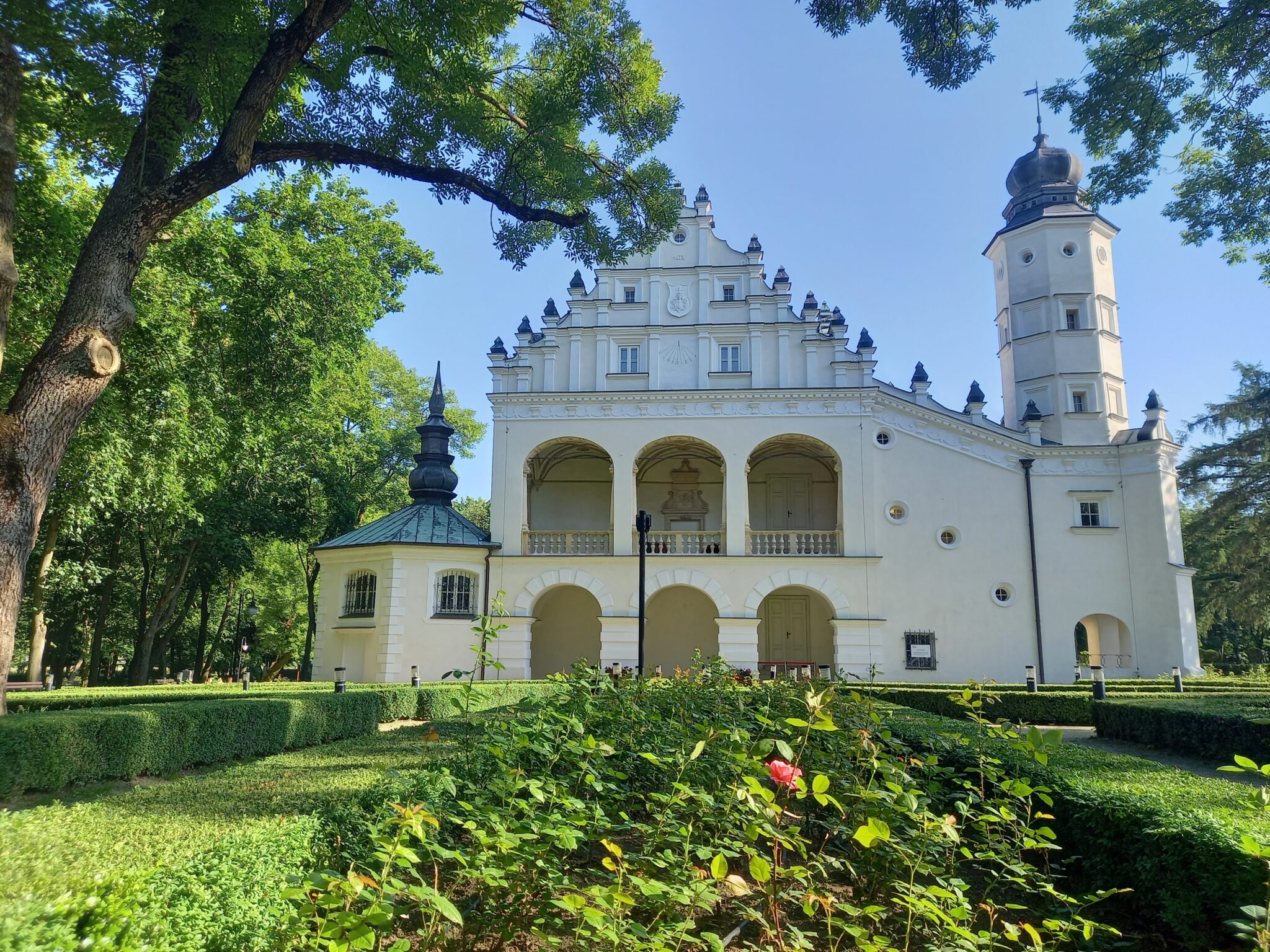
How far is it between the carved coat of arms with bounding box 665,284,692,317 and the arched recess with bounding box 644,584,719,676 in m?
9.35

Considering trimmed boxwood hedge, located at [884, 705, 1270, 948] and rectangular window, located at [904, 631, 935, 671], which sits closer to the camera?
trimmed boxwood hedge, located at [884, 705, 1270, 948]

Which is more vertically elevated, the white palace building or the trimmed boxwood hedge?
the white palace building

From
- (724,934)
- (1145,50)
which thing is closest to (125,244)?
(724,934)

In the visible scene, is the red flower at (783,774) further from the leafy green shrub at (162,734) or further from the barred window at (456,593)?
the barred window at (456,593)

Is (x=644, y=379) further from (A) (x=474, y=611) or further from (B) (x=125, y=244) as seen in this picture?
(B) (x=125, y=244)

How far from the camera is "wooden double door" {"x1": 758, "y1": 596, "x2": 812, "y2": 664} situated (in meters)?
Answer: 28.2

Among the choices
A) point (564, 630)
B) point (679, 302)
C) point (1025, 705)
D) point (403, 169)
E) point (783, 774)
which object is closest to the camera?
point (783, 774)

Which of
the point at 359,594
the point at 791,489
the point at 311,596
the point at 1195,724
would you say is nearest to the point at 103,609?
the point at 311,596

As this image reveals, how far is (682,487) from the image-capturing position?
1161 inches

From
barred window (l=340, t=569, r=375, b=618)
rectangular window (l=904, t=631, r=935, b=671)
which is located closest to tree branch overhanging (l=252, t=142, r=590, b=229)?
barred window (l=340, t=569, r=375, b=618)

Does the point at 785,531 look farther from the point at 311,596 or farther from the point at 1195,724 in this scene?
the point at 311,596

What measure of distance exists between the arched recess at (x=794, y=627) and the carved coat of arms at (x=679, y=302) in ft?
33.6

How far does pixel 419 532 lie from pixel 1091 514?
70.3 ft

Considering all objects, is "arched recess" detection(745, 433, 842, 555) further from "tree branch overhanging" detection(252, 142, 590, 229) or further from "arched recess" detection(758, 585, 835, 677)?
"tree branch overhanging" detection(252, 142, 590, 229)
